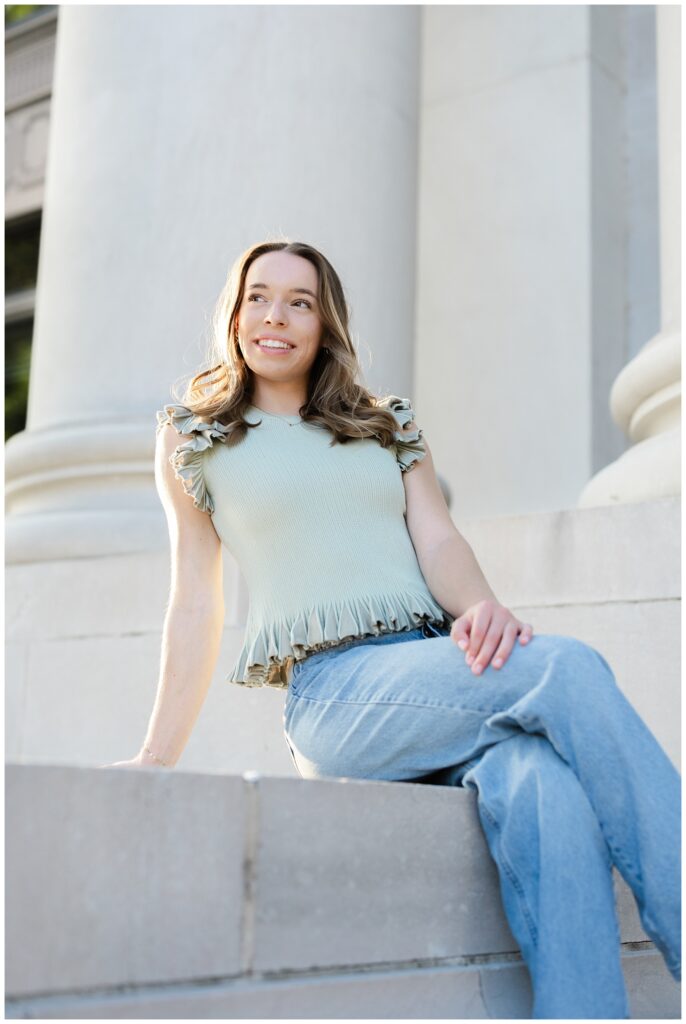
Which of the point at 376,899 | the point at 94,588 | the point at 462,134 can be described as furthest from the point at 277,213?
the point at 376,899

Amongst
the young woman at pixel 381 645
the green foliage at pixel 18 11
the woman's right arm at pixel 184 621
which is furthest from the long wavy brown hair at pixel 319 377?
the green foliage at pixel 18 11

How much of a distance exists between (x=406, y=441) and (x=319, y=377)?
41cm

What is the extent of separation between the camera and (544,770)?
3645mm

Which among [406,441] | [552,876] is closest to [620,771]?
[552,876]

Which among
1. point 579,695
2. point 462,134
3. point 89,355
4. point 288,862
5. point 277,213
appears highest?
point 462,134

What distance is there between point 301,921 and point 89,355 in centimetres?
571

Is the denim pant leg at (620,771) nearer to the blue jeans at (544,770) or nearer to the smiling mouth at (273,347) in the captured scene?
the blue jeans at (544,770)

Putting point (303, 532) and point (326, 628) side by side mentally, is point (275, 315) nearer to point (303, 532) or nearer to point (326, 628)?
point (303, 532)

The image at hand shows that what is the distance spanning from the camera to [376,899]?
3.41 metres

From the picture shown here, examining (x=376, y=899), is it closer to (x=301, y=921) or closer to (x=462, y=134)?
(x=301, y=921)

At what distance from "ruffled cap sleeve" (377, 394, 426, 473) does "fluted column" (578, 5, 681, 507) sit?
1970 mm

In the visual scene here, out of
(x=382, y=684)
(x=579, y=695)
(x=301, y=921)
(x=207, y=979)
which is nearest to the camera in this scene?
(x=207, y=979)

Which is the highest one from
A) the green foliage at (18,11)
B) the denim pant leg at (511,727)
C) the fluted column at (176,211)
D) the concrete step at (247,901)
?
the green foliage at (18,11)

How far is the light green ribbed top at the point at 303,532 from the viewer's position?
4285mm
